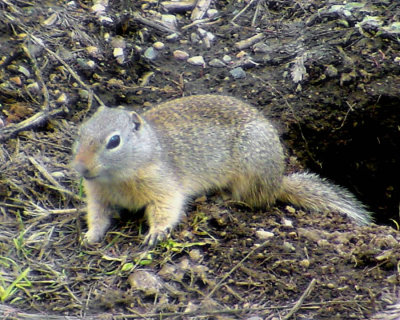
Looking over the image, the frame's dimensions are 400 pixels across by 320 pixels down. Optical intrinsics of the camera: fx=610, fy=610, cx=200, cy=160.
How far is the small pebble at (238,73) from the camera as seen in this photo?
23.2 feet

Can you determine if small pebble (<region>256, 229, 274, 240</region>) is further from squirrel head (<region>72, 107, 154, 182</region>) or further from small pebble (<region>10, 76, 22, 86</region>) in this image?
small pebble (<region>10, 76, 22, 86</region>)

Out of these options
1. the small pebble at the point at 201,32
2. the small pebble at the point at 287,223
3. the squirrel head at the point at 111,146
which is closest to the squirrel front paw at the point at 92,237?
the squirrel head at the point at 111,146

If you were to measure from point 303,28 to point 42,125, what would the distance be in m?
3.46

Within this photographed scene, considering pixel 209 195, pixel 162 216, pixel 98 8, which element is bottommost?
pixel 209 195

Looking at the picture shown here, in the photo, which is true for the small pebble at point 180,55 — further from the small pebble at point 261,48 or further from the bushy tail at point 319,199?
the bushy tail at point 319,199

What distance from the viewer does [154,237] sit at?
16.1ft

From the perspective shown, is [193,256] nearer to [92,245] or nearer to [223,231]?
[223,231]

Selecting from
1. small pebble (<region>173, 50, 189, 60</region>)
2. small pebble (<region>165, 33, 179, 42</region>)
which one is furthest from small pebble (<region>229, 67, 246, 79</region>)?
small pebble (<region>165, 33, 179, 42</region>)

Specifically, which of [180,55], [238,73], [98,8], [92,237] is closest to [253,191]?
[92,237]

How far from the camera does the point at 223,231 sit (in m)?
5.07

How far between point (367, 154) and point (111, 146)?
12.7 feet

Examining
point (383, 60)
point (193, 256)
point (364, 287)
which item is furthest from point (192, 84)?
point (364, 287)

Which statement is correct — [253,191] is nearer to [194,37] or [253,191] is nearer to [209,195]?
[209,195]

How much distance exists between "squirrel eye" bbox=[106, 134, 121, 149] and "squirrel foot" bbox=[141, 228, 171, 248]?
0.79m
